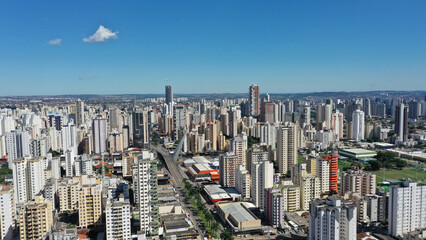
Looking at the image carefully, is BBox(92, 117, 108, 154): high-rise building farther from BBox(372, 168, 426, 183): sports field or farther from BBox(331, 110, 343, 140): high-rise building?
BBox(331, 110, 343, 140): high-rise building

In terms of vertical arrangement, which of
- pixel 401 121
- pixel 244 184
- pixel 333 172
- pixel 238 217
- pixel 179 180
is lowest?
pixel 179 180

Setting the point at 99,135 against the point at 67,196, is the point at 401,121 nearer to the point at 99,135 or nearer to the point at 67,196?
the point at 99,135

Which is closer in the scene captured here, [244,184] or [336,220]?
[336,220]

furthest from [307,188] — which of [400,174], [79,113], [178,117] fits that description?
[79,113]

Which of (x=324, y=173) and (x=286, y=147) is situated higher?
(x=286, y=147)

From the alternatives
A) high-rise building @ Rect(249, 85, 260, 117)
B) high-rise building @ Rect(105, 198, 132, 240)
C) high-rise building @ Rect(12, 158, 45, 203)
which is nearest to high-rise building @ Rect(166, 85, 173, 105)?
high-rise building @ Rect(249, 85, 260, 117)

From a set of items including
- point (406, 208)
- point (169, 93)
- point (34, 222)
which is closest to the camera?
point (34, 222)

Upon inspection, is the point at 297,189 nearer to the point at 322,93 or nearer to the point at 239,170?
the point at 239,170
